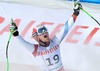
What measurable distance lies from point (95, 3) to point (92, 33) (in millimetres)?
292

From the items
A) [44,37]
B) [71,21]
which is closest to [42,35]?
[44,37]

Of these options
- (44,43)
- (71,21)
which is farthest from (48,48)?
(71,21)

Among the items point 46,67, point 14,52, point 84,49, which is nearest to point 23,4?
point 14,52

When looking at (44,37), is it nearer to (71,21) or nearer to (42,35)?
(42,35)

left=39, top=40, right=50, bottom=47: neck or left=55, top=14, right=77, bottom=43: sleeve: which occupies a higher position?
left=55, top=14, right=77, bottom=43: sleeve

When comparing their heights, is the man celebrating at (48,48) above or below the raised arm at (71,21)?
below

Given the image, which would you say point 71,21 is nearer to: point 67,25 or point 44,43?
point 67,25

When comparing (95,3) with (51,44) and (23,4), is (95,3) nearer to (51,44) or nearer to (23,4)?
(23,4)

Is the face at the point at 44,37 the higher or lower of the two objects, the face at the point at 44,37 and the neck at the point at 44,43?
the higher

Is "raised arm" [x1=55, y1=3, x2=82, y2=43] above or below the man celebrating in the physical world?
above

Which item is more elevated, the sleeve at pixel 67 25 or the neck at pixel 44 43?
the sleeve at pixel 67 25

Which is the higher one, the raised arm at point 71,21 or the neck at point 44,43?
the raised arm at point 71,21

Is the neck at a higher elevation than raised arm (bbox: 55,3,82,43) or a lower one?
lower

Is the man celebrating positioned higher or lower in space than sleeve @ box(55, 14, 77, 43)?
lower
